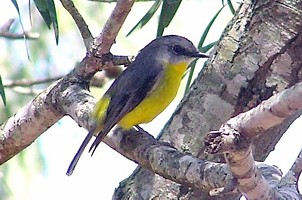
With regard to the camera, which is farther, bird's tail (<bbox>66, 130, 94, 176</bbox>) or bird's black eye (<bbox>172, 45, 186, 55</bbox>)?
bird's black eye (<bbox>172, 45, 186, 55</bbox>)

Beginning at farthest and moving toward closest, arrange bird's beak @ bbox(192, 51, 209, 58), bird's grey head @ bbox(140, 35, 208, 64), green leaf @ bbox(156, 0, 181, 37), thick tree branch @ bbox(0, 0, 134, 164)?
bird's grey head @ bbox(140, 35, 208, 64)
bird's beak @ bbox(192, 51, 209, 58)
green leaf @ bbox(156, 0, 181, 37)
thick tree branch @ bbox(0, 0, 134, 164)

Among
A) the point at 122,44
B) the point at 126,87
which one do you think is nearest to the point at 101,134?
the point at 126,87

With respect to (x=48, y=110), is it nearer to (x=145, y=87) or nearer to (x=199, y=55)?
(x=145, y=87)

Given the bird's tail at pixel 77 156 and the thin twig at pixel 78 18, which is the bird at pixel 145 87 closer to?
the bird's tail at pixel 77 156

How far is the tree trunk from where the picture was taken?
7.30 ft

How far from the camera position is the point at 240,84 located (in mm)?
2248

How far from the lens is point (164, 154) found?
2025mm

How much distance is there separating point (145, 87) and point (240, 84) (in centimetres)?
77

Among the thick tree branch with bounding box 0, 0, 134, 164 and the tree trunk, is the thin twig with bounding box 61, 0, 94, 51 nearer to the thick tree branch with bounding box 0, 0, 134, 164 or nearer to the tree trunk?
the thick tree branch with bounding box 0, 0, 134, 164

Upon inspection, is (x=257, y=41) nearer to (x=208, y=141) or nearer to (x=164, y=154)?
(x=164, y=154)

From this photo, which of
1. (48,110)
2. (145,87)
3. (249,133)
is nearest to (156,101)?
(145,87)

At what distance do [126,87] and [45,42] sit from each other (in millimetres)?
1591

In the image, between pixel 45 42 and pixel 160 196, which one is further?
pixel 45 42

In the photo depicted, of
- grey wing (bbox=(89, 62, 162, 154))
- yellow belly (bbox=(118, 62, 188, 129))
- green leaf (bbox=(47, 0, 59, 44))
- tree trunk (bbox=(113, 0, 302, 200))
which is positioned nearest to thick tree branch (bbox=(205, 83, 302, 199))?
tree trunk (bbox=(113, 0, 302, 200))
